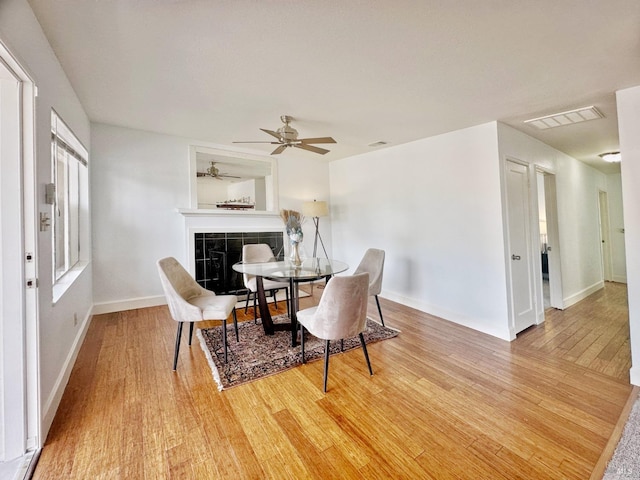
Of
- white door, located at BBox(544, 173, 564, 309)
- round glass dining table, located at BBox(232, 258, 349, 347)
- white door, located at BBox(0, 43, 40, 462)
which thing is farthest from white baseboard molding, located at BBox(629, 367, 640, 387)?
white door, located at BBox(0, 43, 40, 462)

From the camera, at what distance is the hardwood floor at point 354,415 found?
4.64 ft

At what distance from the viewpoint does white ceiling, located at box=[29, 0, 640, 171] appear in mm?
1542

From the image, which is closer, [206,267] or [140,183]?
[140,183]

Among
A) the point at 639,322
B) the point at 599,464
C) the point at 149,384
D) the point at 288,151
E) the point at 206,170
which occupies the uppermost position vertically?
the point at 288,151

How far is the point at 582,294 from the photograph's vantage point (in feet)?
14.9

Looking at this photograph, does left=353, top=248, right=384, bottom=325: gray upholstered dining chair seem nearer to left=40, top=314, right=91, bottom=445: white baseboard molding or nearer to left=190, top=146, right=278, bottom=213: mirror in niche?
left=190, top=146, right=278, bottom=213: mirror in niche

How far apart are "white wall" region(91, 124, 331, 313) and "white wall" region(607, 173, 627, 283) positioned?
786cm

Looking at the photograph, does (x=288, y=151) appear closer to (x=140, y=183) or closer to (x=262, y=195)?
(x=262, y=195)

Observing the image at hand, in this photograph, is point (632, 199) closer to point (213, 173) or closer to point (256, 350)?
point (256, 350)

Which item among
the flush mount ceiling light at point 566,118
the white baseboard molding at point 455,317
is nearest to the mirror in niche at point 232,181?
→ the white baseboard molding at point 455,317

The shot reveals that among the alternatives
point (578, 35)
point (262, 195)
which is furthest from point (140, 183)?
point (578, 35)

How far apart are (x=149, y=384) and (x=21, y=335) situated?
3.07 feet

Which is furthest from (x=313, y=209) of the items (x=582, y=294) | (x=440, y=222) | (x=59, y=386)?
(x=582, y=294)

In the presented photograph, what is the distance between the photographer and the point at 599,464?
142 cm
